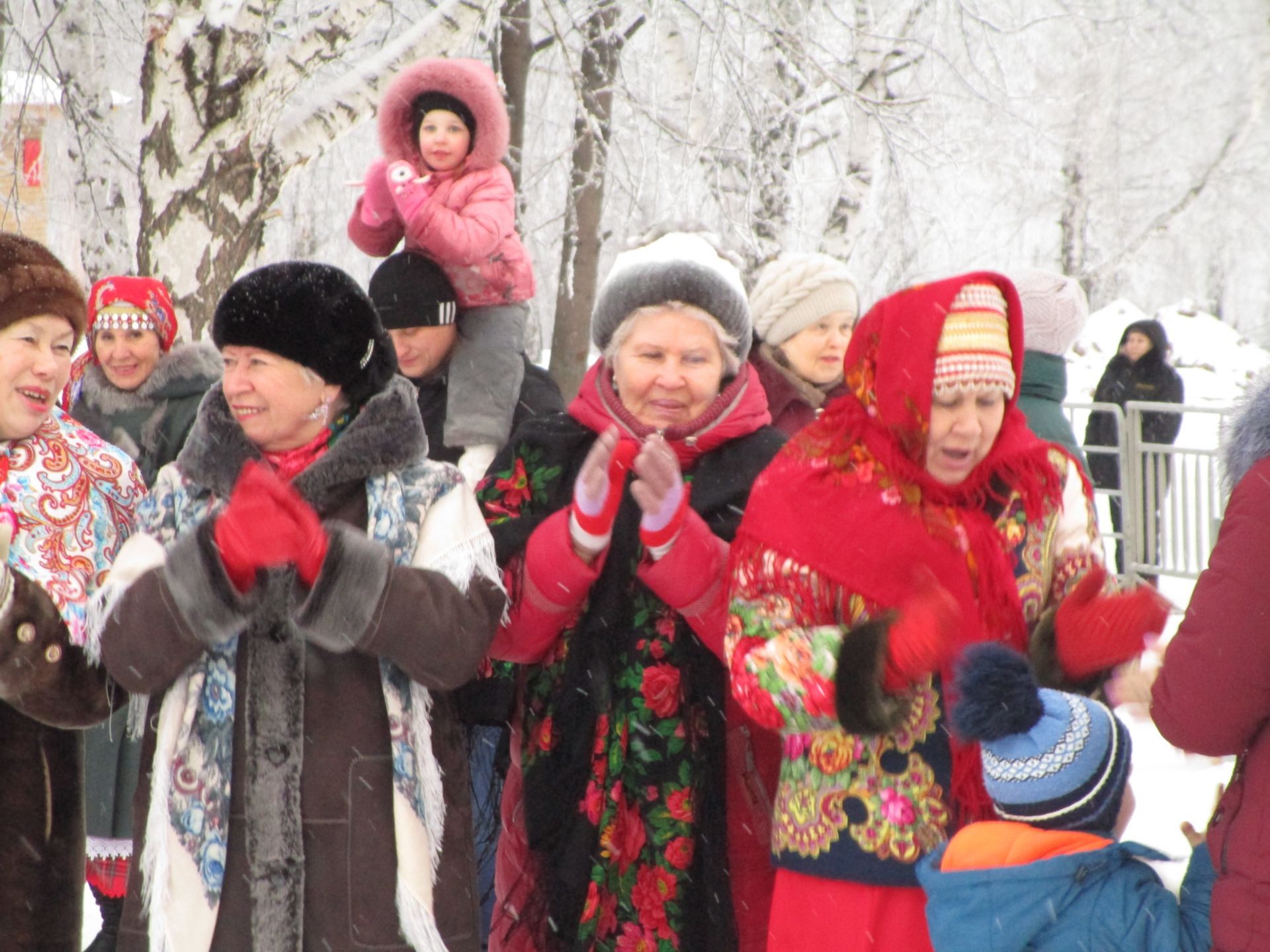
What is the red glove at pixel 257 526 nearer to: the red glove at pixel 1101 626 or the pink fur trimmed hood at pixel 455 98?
the red glove at pixel 1101 626

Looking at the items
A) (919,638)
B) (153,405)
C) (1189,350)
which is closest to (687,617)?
(919,638)

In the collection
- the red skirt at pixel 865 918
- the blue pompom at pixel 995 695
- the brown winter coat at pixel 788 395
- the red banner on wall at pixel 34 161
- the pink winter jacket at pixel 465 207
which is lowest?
the red skirt at pixel 865 918

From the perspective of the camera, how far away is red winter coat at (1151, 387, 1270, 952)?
1944 millimetres

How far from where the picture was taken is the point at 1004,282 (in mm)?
2416

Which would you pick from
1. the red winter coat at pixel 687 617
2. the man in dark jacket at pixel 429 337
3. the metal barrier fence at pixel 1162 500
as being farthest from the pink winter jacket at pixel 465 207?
the metal barrier fence at pixel 1162 500

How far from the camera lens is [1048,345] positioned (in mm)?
4426

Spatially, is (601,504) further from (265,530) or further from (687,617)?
(265,530)

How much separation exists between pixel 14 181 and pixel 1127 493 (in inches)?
254

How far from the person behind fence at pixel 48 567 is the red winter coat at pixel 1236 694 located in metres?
1.83

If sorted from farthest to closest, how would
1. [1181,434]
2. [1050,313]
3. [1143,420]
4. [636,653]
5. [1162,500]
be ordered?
[1181,434]
[1143,420]
[1162,500]
[1050,313]
[636,653]

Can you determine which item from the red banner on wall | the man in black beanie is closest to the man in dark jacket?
the man in black beanie

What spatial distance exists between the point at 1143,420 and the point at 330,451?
841cm

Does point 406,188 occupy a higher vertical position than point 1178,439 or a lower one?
higher

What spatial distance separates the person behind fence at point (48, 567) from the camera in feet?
8.68
